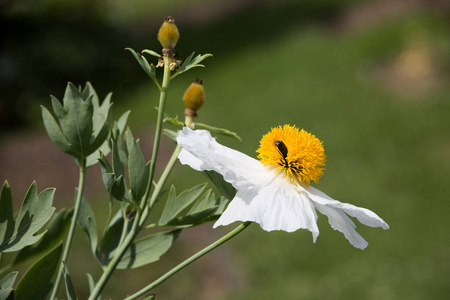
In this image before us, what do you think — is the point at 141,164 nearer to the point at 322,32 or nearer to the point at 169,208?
the point at 169,208

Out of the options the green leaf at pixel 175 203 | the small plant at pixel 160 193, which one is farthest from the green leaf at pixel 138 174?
the green leaf at pixel 175 203

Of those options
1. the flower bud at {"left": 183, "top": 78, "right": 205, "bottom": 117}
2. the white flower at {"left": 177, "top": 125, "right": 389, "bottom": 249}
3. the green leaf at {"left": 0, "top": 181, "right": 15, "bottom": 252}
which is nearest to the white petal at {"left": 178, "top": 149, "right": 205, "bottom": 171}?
the white flower at {"left": 177, "top": 125, "right": 389, "bottom": 249}

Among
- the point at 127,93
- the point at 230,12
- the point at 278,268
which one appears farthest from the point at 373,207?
the point at 230,12

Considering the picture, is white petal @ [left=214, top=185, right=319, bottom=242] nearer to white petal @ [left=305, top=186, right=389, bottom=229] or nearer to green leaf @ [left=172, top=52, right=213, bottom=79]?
white petal @ [left=305, top=186, right=389, bottom=229]

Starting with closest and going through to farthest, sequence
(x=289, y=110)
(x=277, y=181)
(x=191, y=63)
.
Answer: (x=191, y=63) → (x=277, y=181) → (x=289, y=110)

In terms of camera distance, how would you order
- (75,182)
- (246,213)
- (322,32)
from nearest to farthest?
(246,213) < (75,182) < (322,32)

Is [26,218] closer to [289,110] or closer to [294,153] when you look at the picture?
[294,153]

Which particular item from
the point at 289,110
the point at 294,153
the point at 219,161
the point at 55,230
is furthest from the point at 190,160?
the point at 289,110
